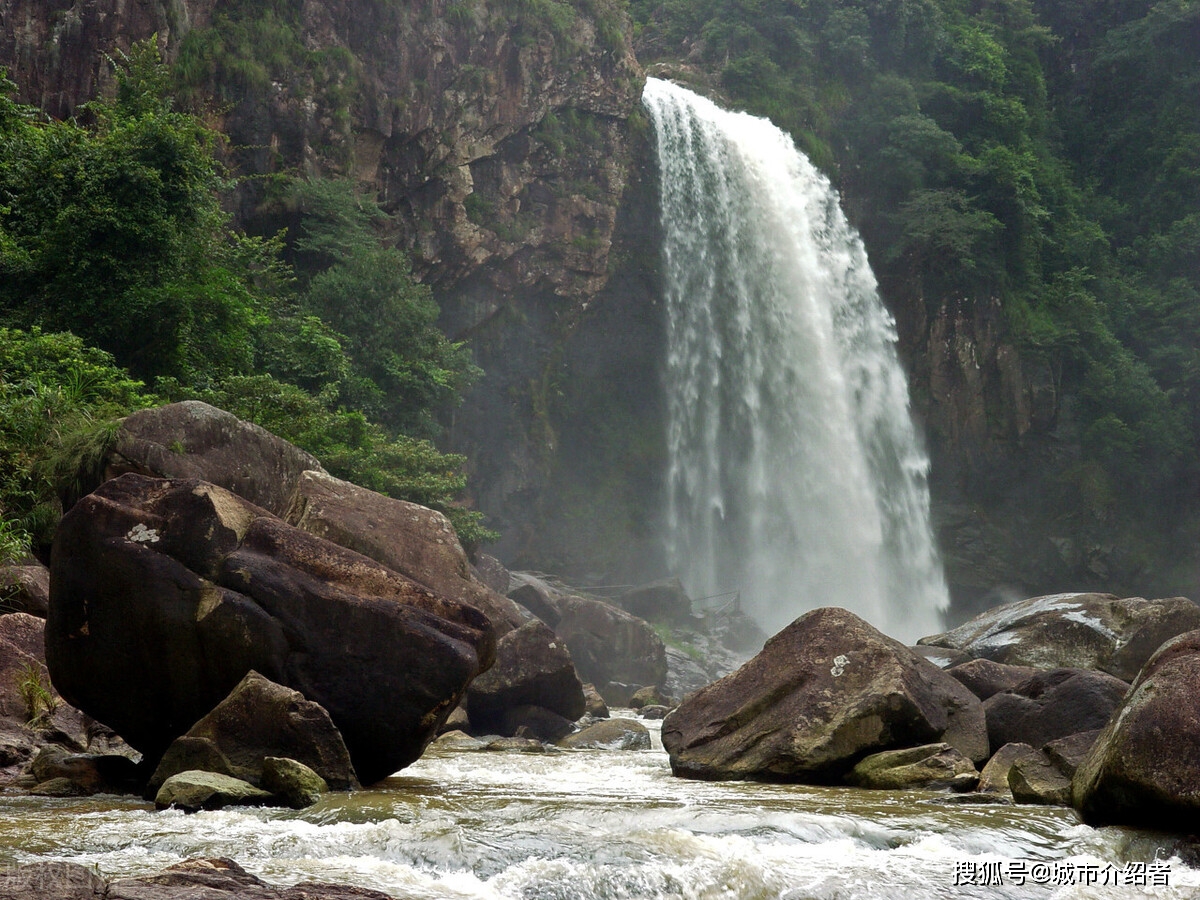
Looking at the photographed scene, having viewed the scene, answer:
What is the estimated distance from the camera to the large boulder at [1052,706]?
31.0 feet

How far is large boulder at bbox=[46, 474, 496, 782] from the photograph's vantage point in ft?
25.1

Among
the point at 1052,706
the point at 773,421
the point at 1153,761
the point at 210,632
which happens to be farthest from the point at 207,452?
the point at 773,421

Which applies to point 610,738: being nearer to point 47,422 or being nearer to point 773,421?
point 47,422

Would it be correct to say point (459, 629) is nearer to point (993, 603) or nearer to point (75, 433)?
point (75, 433)

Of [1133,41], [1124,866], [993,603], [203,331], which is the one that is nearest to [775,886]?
[1124,866]

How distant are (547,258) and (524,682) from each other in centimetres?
1963

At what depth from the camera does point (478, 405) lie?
3116 centimetres

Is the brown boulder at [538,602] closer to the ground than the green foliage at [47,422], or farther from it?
closer to the ground

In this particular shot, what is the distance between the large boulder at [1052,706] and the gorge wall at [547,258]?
20397mm

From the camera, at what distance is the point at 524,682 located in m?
13.7

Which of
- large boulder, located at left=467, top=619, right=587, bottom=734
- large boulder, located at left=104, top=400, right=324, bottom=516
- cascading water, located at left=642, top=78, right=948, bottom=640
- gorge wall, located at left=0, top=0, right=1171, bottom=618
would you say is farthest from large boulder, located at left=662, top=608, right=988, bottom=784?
cascading water, located at left=642, top=78, right=948, bottom=640

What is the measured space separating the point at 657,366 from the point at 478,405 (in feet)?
18.2

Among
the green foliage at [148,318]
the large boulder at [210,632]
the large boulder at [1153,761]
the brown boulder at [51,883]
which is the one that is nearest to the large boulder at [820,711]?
the large boulder at [1153,761]

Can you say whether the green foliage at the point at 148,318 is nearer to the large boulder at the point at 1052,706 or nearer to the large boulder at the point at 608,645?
the large boulder at the point at 608,645
